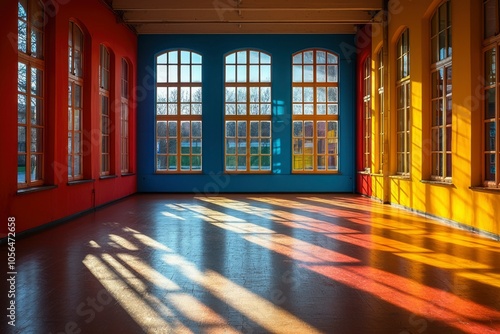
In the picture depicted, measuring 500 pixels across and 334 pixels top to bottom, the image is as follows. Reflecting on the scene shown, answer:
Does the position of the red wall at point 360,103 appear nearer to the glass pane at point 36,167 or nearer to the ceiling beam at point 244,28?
the ceiling beam at point 244,28

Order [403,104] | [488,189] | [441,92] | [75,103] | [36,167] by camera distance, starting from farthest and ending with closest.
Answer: [403,104] < [75,103] < [441,92] < [36,167] < [488,189]

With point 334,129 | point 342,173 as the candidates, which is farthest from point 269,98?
point 342,173

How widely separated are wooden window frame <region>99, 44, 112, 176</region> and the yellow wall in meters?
6.31

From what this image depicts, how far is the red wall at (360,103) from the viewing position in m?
12.3

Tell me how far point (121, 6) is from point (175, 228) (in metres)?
6.06

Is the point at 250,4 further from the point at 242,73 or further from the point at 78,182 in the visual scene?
the point at 78,182

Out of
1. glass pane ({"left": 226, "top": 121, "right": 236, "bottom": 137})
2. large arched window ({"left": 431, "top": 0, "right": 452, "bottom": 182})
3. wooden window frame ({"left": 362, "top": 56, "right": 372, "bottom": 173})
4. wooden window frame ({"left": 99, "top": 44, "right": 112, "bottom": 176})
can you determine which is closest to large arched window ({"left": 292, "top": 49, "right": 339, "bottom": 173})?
wooden window frame ({"left": 362, "top": 56, "right": 372, "bottom": 173})

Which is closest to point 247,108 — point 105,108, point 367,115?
point 367,115

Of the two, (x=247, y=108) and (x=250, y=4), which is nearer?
(x=250, y=4)

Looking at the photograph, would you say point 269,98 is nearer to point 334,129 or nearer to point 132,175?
point 334,129

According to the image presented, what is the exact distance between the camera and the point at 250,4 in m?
10.7

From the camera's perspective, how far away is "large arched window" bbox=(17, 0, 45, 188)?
21.6ft

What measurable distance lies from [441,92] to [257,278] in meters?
5.52

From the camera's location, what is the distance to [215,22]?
12.0 metres
